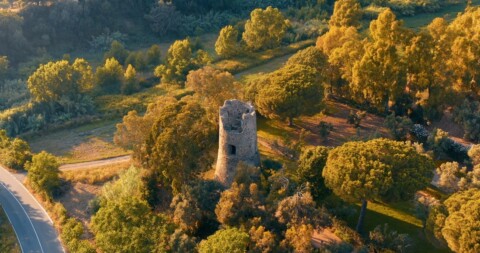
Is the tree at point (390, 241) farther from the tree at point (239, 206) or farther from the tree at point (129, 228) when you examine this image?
the tree at point (129, 228)

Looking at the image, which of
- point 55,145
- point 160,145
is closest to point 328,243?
point 160,145

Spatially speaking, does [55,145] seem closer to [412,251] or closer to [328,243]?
[328,243]

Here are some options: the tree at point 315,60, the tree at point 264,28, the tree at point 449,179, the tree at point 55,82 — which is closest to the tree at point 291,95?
the tree at point 315,60

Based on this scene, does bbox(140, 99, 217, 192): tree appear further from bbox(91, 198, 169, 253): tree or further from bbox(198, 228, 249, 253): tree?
bbox(198, 228, 249, 253): tree

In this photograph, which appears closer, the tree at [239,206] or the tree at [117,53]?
the tree at [239,206]

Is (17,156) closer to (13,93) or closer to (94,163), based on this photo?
(94,163)

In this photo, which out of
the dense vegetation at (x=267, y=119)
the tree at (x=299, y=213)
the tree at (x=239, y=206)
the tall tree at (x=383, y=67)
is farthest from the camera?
the tall tree at (x=383, y=67)
